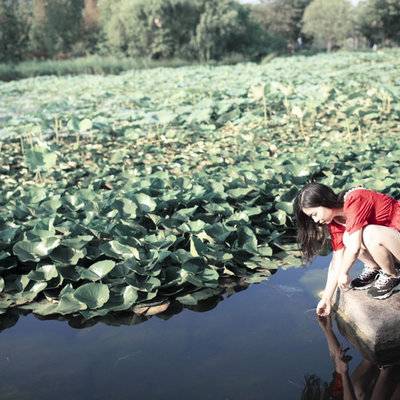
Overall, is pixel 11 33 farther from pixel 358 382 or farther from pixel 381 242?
pixel 358 382

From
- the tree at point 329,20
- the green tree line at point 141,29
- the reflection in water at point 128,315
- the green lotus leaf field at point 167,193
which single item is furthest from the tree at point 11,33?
the reflection in water at point 128,315

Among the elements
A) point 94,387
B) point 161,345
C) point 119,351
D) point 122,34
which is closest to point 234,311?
point 161,345

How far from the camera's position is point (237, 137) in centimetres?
626

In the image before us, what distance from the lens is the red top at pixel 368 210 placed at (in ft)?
7.64

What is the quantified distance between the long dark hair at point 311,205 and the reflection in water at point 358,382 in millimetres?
541

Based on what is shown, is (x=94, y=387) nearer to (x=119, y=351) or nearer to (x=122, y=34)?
(x=119, y=351)

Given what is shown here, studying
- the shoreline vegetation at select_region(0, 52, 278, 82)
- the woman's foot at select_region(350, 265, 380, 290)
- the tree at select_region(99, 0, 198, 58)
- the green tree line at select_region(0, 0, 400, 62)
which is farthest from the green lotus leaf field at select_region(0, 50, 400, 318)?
the green tree line at select_region(0, 0, 400, 62)

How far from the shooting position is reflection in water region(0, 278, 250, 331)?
2.76 metres

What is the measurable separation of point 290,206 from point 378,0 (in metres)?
38.5

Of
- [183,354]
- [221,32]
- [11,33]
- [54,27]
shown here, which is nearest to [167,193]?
[183,354]

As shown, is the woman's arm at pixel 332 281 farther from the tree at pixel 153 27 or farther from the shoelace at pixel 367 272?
the tree at pixel 153 27

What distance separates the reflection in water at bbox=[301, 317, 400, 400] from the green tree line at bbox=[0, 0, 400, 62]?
27003mm

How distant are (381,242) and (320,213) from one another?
0.28 meters

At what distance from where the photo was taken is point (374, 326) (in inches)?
91.1
